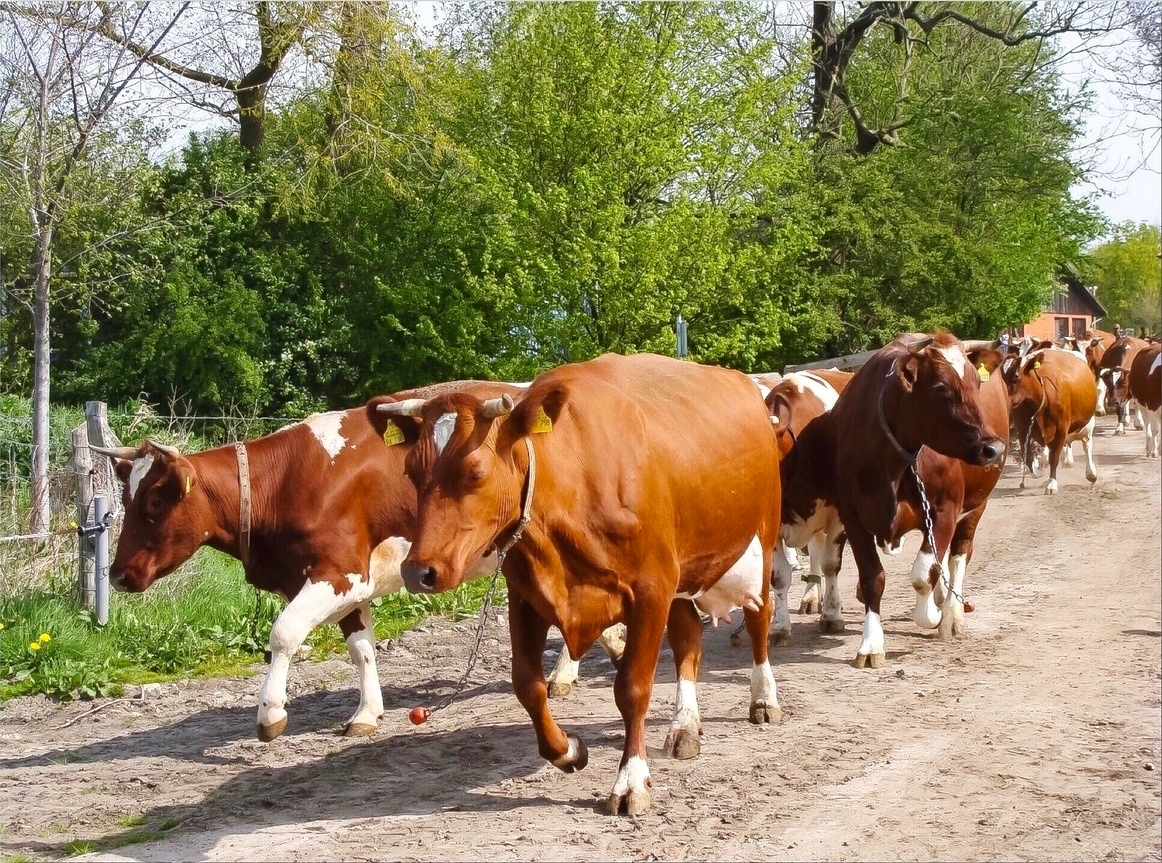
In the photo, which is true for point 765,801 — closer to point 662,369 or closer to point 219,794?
point 662,369

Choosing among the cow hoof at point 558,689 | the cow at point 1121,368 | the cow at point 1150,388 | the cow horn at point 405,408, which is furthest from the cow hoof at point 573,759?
the cow at point 1121,368

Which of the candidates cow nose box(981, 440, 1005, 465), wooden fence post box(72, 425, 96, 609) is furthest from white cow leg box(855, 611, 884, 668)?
wooden fence post box(72, 425, 96, 609)

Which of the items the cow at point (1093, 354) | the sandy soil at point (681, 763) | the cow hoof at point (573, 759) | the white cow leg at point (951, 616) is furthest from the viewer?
the cow at point (1093, 354)

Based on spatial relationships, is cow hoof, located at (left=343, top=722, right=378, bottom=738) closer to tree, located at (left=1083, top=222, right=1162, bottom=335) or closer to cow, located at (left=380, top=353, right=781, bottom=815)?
cow, located at (left=380, top=353, right=781, bottom=815)

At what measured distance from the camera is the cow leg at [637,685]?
5.57 m

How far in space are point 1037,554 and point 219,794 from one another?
9.65 metres

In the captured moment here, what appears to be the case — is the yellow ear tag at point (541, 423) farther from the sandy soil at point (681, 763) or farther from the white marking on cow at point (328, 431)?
the white marking on cow at point (328, 431)

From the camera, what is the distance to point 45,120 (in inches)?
422

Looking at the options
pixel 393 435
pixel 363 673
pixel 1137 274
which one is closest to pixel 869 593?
pixel 363 673

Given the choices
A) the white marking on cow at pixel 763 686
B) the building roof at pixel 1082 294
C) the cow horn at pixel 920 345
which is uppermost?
the building roof at pixel 1082 294

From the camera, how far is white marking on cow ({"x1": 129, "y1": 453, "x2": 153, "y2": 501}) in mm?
7812

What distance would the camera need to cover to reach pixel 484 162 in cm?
2156

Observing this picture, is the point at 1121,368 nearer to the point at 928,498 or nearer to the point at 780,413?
the point at 780,413

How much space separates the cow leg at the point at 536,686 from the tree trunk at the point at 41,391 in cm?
650
